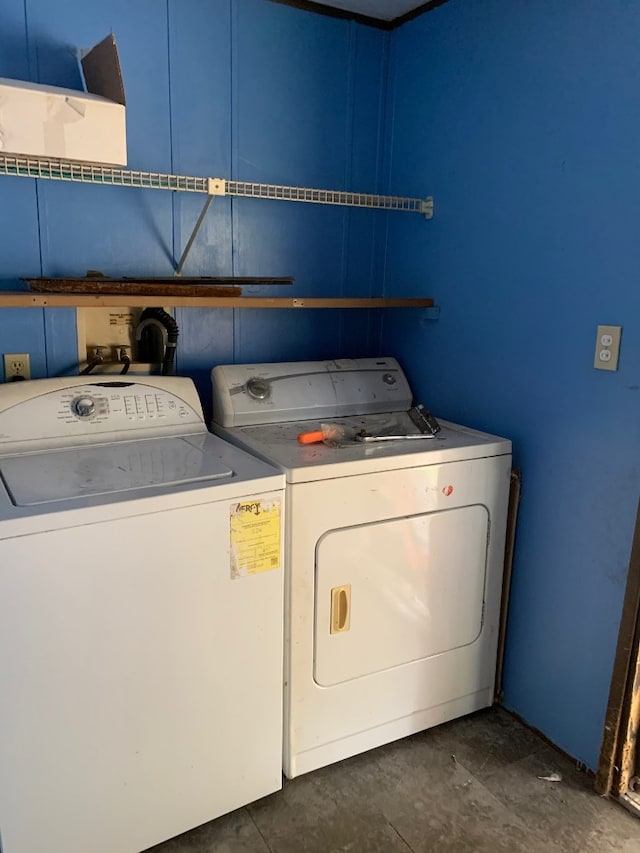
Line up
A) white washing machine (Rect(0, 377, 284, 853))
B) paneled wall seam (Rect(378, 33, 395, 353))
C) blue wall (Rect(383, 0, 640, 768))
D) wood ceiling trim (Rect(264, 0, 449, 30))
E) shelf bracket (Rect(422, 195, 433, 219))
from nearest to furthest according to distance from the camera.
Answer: white washing machine (Rect(0, 377, 284, 853)), blue wall (Rect(383, 0, 640, 768)), wood ceiling trim (Rect(264, 0, 449, 30)), shelf bracket (Rect(422, 195, 433, 219)), paneled wall seam (Rect(378, 33, 395, 353))

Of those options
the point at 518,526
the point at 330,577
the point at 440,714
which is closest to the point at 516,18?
the point at 518,526

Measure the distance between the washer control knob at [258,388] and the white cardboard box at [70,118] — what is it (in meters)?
0.75

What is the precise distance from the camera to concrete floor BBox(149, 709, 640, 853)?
5.41 ft

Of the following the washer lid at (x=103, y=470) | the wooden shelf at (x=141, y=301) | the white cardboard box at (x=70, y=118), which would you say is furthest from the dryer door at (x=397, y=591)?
the white cardboard box at (x=70, y=118)

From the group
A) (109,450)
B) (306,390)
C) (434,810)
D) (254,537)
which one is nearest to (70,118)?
(109,450)

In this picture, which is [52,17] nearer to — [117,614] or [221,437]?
[221,437]

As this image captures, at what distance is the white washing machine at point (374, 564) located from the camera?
1.74m

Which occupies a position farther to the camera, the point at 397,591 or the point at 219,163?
the point at 219,163

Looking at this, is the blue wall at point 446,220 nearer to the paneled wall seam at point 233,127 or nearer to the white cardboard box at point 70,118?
the paneled wall seam at point 233,127

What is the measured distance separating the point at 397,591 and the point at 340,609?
194 millimetres

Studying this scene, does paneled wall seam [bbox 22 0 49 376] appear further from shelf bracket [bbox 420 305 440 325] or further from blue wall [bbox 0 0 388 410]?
shelf bracket [bbox 420 305 440 325]

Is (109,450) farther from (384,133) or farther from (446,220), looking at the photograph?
(384,133)

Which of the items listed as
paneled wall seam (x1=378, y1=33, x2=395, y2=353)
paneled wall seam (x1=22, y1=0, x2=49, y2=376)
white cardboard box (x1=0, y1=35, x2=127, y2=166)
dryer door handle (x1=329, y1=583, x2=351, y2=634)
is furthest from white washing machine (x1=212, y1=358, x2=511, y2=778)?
white cardboard box (x1=0, y1=35, x2=127, y2=166)

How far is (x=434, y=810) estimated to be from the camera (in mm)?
1762
